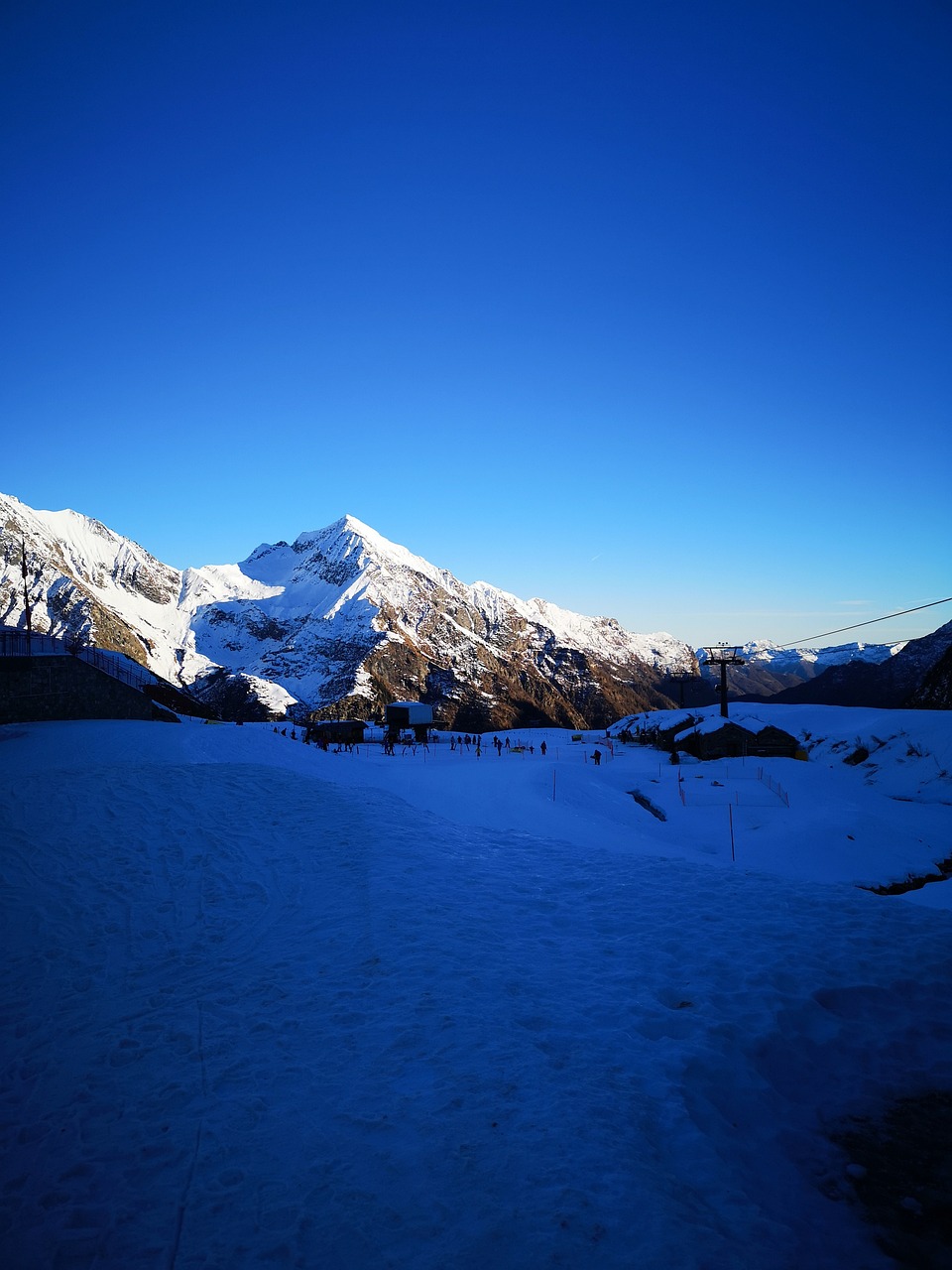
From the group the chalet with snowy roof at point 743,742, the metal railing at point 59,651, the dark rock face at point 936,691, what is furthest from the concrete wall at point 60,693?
the dark rock face at point 936,691

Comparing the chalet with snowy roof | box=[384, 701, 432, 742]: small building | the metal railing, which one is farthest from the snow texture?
box=[384, 701, 432, 742]: small building

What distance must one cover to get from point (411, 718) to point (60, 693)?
1617 inches

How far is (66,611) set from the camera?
192875 millimetres

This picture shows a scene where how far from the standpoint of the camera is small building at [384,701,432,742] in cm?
6875

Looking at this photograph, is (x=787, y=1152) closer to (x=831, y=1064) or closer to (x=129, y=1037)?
(x=831, y=1064)

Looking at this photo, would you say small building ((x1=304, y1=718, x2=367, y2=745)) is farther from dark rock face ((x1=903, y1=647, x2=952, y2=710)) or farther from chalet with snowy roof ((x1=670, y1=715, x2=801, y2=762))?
dark rock face ((x1=903, y1=647, x2=952, y2=710))

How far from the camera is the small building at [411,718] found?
68.8 metres

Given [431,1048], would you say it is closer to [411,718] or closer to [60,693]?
[60,693]

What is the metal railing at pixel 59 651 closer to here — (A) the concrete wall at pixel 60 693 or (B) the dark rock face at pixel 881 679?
(A) the concrete wall at pixel 60 693

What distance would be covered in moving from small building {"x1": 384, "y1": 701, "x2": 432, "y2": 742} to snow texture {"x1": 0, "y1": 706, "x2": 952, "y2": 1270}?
53744 mm

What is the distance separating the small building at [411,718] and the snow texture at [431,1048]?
2116 inches

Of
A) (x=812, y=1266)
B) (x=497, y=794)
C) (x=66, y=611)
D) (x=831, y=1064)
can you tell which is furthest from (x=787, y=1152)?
(x=66, y=611)

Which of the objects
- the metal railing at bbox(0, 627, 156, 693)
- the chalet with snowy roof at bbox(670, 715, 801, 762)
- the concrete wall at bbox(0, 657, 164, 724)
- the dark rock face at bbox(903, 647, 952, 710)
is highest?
the metal railing at bbox(0, 627, 156, 693)

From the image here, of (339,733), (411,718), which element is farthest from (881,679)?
(339,733)
